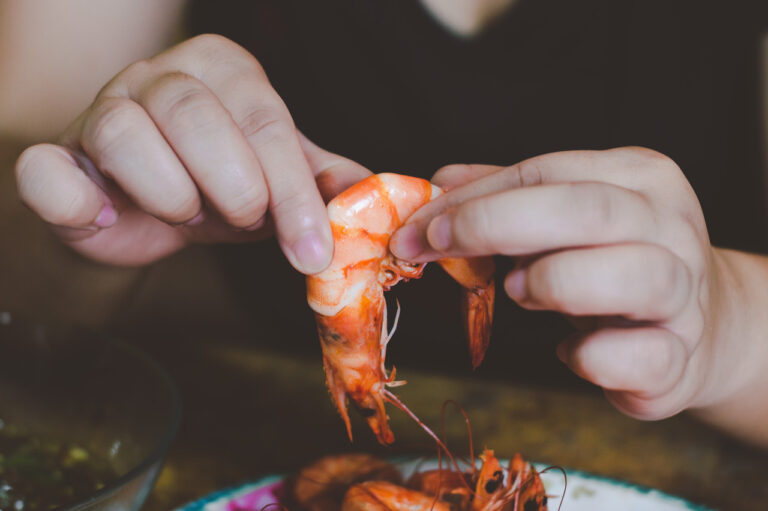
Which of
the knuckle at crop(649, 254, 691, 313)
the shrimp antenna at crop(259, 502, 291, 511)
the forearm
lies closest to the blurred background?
the forearm

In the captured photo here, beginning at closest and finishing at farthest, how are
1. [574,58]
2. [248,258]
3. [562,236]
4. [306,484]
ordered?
[562,236] → [306,484] → [574,58] → [248,258]

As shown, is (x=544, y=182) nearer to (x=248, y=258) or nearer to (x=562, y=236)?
(x=562, y=236)

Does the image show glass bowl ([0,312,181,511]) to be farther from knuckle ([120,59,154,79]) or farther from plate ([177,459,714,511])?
knuckle ([120,59,154,79])

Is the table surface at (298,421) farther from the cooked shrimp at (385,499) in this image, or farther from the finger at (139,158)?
the finger at (139,158)

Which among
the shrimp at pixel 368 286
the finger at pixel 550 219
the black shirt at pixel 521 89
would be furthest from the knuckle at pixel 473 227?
the black shirt at pixel 521 89

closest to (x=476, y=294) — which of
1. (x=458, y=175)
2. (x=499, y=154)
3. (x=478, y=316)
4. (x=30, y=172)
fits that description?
(x=478, y=316)

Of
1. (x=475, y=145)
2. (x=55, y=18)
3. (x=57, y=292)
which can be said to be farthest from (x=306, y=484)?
(x=55, y=18)
